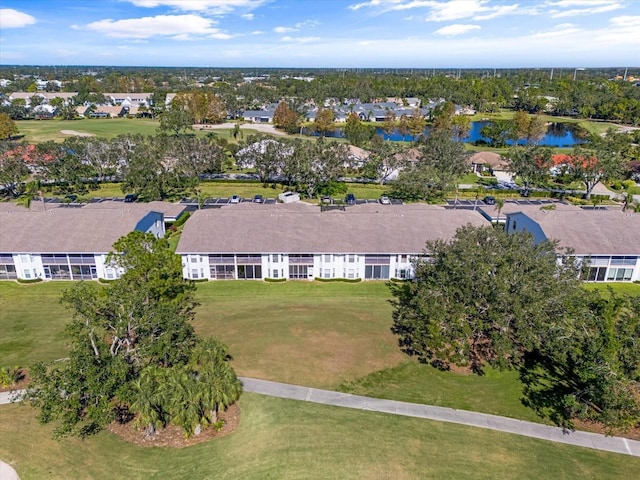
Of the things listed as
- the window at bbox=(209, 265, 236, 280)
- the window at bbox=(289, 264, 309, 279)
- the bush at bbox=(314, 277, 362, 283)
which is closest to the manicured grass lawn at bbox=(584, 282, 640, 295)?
the bush at bbox=(314, 277, 362, 283)

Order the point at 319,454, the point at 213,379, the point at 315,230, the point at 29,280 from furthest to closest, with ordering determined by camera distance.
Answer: the point at 315,230
the point at 29,280
the point at 213,379
the point at 319,454

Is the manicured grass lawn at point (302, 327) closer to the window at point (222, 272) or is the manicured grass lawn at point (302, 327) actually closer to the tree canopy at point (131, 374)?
the window at point (222, 272)

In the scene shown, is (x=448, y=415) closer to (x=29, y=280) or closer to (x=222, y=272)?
(x=222, y=272)

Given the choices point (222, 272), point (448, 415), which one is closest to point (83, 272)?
point (222, 272)

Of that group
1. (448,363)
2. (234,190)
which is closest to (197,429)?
(448,363)

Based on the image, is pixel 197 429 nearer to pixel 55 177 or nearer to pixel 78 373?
pixel 78 373

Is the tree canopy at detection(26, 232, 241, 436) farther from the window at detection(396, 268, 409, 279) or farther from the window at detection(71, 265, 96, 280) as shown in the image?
the window at detection(396, 268, 409, 279)
